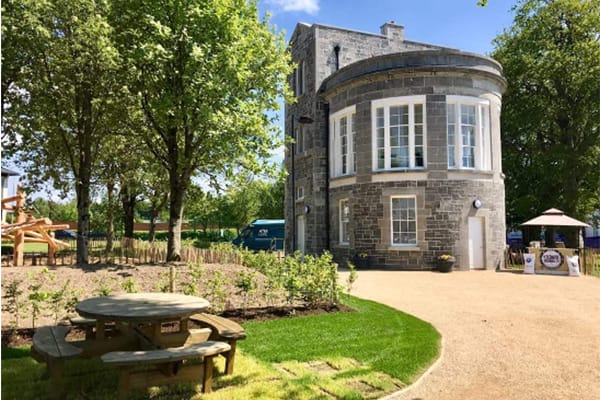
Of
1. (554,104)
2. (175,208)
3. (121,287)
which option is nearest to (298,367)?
(121,287)

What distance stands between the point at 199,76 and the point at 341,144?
11.1 m

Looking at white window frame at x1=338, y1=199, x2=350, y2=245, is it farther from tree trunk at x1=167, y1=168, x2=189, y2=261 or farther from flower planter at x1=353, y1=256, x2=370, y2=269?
tree trunk at x1=167, y1=168, x2=189, y2=261

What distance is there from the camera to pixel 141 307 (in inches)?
197

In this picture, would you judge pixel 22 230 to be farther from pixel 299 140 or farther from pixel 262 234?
pixel 262 234

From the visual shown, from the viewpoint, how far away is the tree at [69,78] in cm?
1057

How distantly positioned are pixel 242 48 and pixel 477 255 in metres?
12.4

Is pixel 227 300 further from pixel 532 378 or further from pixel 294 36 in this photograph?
pixel 294 36

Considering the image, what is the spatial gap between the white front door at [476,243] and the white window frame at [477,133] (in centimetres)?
220

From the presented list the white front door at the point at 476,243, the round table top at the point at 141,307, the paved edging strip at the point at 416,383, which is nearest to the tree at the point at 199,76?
the round table top at the point at 141,307

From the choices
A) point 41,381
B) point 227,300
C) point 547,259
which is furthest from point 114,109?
point 547,259

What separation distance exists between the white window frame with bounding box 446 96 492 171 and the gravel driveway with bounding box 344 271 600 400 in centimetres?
553

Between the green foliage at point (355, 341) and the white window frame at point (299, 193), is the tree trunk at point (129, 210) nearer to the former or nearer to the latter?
the white window frame at point (299, 193)

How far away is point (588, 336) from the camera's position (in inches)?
287

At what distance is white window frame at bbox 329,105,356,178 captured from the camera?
19.9 metres
